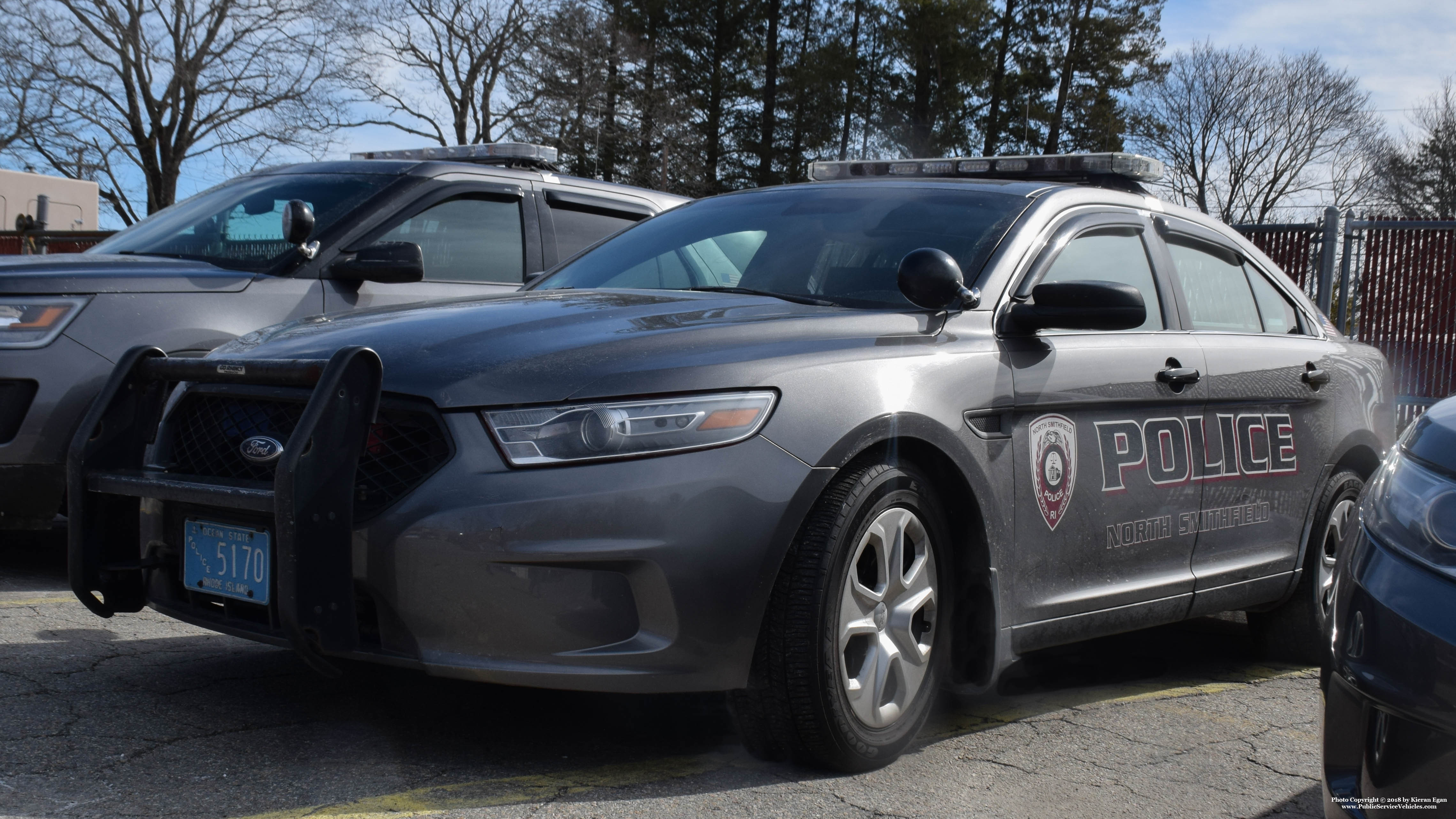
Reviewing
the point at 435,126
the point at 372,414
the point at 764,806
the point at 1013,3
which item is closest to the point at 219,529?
the point at 372,414

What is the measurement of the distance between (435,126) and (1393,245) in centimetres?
2896

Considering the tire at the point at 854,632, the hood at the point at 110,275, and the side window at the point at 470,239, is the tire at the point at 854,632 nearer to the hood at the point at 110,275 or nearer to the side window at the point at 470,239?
the hood at the point at 110,275

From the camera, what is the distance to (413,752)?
10.4 feet

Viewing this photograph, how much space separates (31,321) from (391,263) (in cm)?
127

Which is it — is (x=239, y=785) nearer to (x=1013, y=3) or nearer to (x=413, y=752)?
(x=413, y=752)

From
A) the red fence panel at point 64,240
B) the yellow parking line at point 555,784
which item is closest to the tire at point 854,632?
the yellow parking line at point 555,784

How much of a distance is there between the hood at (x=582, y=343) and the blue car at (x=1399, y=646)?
4.09 ft

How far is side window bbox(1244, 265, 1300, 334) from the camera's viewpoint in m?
4.83

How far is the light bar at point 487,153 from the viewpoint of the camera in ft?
21.4

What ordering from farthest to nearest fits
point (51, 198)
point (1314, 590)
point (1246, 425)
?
1. point (51, 198)
2. point (1314, 590)
3. point (1246, 425)

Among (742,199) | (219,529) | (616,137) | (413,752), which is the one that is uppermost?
(616,137)

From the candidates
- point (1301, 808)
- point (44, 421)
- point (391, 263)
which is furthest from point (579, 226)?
point (1301, 808)

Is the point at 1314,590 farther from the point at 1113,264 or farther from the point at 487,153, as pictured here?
the point at 487,153

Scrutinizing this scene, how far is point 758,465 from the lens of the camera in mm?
2883
